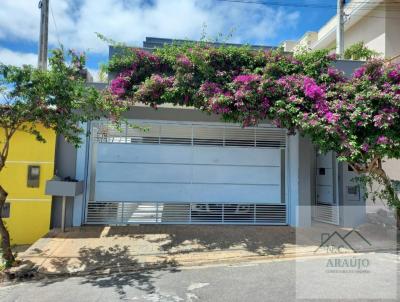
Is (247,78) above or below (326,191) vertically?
above

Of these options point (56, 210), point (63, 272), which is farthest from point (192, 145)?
point (63, 272)

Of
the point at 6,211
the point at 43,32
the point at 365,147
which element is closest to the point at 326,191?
the point at 365,147

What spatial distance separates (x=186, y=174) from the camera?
9219mm

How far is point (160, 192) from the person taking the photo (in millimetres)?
9086

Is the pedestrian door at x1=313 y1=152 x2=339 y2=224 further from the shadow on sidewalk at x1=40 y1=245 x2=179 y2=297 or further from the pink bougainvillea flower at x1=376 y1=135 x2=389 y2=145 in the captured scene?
the shadow on sidewalk at x1=40 y1=245 x2=179 y2=297

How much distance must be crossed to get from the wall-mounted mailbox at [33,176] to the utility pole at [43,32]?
11.1 feet

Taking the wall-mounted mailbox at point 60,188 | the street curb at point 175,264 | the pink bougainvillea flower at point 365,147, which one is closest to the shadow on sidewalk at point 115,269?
the street curb at point 175,264

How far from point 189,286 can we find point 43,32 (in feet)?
29.6

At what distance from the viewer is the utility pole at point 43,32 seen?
32.4 ft

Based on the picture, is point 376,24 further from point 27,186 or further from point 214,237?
point 27,186

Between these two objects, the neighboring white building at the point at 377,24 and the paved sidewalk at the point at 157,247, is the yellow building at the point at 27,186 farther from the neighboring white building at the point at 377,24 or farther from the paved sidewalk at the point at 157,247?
the neighboring white building at the point at 377,24

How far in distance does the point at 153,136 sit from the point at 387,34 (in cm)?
1188

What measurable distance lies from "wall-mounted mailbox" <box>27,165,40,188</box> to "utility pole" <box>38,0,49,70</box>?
3370mm

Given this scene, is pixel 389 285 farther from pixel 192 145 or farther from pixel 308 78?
pixel 192 145
